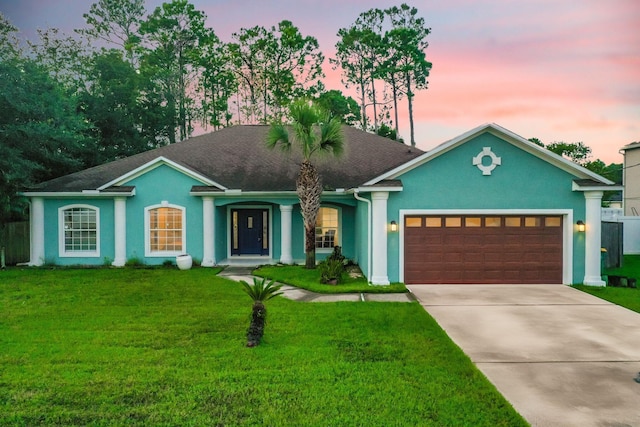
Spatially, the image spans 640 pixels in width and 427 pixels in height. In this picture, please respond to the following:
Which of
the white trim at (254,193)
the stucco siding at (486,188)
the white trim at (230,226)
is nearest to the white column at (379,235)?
the stucco siding at (486,188)

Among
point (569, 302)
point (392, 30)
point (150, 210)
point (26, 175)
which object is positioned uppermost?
point (392, 30)

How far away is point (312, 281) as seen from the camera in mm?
12430

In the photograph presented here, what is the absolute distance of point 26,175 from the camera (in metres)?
15.2

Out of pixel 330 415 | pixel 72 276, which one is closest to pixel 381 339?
pixel 330 415

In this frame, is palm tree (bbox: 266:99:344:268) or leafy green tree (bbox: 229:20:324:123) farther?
leafy green tree (bbox: 229:20:324:123)

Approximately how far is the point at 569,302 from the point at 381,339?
566cm

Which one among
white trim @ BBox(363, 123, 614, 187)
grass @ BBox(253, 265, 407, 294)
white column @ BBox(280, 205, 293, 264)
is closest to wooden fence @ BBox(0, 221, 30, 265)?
grass @ BBox(253, 265, 407, 294)

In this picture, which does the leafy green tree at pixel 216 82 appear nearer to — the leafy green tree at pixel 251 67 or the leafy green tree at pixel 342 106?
the leafy green tree at pixel 251 67

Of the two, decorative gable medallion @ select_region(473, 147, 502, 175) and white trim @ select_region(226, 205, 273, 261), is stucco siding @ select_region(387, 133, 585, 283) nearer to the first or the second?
decorative gable medallion @ select_region(473, 147, 502, 175)

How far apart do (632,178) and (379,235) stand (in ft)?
81.5

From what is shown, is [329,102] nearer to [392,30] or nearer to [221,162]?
[392,30]

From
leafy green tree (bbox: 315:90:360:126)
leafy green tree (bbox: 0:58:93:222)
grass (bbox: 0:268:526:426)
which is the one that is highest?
leafy green tree (bbox: 315:90:360:126)

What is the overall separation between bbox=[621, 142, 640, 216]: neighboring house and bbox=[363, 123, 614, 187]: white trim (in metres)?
19.9

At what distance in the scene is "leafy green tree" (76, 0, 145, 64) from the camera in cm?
3278
